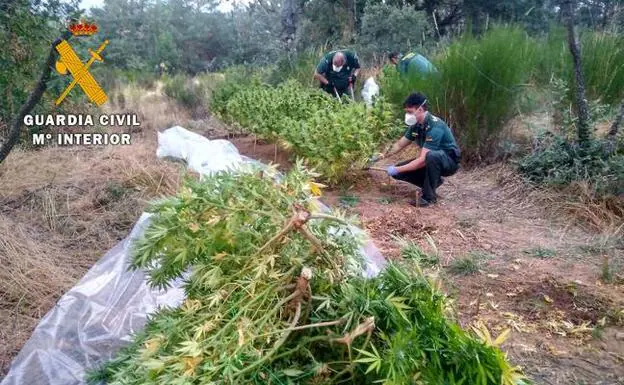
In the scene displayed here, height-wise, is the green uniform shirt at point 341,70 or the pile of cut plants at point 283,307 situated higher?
the pile of cut plants at point 283,307

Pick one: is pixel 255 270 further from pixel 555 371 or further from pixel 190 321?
pixel 555 371

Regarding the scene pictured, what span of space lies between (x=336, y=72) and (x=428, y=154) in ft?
10.6

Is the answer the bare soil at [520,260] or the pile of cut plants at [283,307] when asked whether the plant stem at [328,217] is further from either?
the bare soil at [520,260]

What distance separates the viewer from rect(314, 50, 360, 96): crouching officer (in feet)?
23.8

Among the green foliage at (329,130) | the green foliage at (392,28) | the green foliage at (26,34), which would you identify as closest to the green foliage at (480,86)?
the green foliage at (329,130)

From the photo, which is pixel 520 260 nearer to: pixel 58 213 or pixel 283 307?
pixel 283 307

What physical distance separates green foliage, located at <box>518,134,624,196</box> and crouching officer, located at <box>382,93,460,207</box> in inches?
28.4

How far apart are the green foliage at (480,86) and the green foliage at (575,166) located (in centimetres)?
67

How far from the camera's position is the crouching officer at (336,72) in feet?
23.8

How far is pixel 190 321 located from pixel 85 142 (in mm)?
5409

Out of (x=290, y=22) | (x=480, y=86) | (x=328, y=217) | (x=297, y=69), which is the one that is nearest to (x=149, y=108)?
(x=297, y=69)

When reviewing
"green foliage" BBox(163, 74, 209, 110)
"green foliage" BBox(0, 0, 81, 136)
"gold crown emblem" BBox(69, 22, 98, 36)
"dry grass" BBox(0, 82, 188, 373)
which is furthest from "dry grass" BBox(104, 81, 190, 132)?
"gold crown emblem" BBox(69, 22, 98, 36)

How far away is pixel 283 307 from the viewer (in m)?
1.50

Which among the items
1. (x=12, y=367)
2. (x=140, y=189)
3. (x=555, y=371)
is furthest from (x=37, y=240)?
(x=555, y=371)
